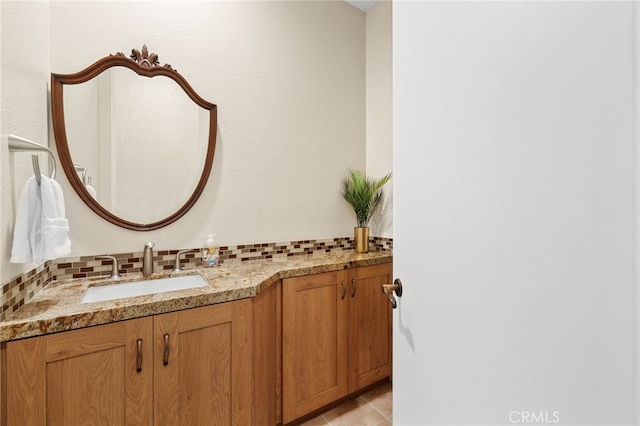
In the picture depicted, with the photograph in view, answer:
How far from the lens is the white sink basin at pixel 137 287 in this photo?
1.43 m

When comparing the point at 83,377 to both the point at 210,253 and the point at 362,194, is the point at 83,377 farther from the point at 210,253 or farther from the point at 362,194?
the point at 362,194

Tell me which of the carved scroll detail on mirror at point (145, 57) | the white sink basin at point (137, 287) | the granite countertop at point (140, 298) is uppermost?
the carved scroll detail on mirror at point (145, 57)

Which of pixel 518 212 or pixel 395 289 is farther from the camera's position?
pixel 395 289

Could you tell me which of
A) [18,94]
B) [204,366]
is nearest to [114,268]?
[204,366]

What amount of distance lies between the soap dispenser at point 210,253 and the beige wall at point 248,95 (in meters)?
0.06

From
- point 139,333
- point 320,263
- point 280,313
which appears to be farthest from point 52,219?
point 320,263

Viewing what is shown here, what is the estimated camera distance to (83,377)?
1.07 meters

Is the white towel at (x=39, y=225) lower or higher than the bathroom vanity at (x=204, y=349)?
higher

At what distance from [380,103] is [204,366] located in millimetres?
2228

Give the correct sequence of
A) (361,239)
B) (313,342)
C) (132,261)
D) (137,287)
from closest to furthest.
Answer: (137,287) < (132,261) < (313,342) < (361,239)

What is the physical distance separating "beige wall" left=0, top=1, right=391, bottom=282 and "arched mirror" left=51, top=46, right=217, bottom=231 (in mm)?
62

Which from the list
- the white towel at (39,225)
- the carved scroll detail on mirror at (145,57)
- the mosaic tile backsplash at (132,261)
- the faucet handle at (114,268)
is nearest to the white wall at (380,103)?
the mosaic tile backsplash at (132,261)

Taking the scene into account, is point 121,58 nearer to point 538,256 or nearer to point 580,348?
point 538,256

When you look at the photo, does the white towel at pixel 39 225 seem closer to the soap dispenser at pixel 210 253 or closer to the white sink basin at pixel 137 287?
the white sink basin at pixel 137 287
